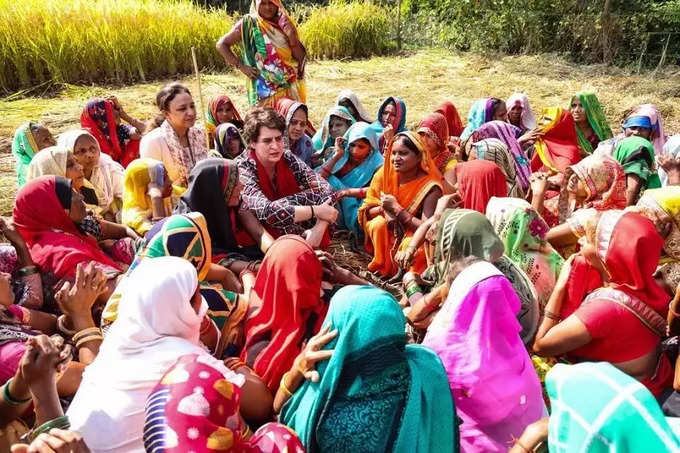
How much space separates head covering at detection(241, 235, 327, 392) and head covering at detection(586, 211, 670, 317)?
1.33 m

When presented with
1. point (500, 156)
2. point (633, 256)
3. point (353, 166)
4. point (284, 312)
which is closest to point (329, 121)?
point (353, 166)

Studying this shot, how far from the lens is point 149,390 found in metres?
1.83

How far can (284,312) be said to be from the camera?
245 cm

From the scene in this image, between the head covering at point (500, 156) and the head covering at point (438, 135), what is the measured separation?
0.59m

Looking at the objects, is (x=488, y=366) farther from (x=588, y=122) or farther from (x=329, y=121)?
(x=588, y=122)

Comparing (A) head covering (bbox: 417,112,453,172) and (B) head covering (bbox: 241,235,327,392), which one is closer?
(B) head covering (bbox: 241,235,327,392)

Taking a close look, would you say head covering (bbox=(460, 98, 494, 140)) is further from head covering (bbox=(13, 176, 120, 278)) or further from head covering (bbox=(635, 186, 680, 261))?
head covering (bbox=(13, 176, 120, 278))

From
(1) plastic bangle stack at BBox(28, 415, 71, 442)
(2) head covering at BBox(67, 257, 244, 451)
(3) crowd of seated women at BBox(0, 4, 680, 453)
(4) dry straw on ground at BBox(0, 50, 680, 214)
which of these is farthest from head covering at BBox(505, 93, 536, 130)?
(1) plastic bangle stack at BBox(28, 415, 71, 442)

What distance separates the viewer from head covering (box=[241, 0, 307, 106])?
19.0 ft

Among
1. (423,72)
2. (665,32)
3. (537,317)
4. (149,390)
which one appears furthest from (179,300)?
(665,32)

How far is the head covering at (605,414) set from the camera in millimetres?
1389

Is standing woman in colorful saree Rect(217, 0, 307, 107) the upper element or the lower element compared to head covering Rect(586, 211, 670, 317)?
upper

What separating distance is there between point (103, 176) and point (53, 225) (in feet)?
4.15

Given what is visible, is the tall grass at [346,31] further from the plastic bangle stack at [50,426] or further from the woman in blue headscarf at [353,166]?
the plastic bangle stack at [50,426]
